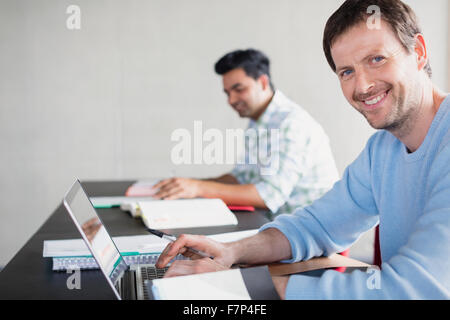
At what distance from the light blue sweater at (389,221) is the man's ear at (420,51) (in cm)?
11

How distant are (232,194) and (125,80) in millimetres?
1879

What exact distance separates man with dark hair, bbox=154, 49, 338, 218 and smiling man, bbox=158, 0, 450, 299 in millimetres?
643

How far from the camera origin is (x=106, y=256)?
2.84 ft

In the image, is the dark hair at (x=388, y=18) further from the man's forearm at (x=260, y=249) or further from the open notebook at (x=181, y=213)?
the open notebook at (x=181, y=213)

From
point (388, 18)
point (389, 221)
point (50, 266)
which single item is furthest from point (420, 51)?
point (50, 266)

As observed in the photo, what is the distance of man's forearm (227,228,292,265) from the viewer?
→ 1.10 metres

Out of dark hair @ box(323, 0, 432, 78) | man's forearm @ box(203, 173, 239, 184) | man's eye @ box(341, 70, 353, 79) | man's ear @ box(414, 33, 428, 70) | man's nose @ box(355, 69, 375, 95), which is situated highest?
dark hair @ box(323, 0, 432, 78)

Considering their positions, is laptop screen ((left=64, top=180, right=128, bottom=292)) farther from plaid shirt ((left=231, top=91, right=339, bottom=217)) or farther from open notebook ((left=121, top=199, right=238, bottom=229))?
plaid shirt ((left=231, top=91, right=339, bottom=217))

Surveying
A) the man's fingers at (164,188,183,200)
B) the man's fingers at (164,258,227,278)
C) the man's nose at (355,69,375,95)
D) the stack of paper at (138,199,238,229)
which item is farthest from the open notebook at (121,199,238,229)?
the man's nose at (355,69,375,95)

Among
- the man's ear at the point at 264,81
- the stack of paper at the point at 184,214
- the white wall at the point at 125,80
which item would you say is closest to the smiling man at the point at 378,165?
the stack of paper at the point at 184,214

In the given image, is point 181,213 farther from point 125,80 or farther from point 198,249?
point 125,80

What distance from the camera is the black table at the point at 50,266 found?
892mm

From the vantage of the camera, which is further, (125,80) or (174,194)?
(125,80)

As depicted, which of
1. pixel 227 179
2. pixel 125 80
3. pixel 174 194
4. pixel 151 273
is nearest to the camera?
pixel 151 273
